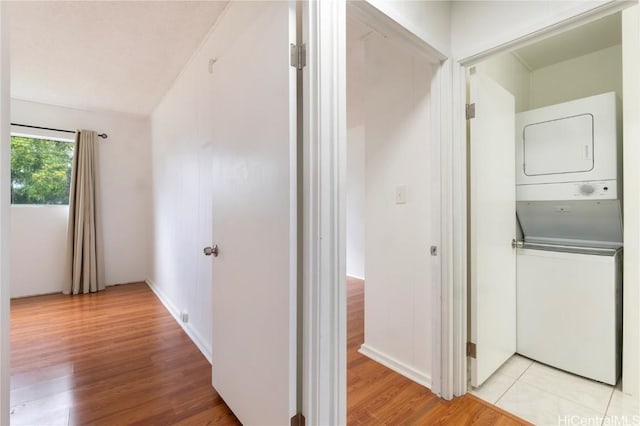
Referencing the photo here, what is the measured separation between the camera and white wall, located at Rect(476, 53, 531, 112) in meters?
2.15

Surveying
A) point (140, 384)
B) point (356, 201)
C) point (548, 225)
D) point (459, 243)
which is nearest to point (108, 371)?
point (140, 384)

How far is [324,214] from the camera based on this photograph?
1.09 meters

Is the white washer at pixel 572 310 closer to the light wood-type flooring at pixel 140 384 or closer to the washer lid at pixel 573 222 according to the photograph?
the washer lid at pixel 573 222

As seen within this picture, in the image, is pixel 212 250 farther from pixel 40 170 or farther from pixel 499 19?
pixel 40 170

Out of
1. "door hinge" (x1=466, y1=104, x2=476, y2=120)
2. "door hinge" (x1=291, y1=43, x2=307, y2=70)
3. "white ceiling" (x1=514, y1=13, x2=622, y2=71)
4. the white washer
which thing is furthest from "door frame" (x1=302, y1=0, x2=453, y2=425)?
"white ceiling" (x1=514, y1=13, x2=622, y2=71)

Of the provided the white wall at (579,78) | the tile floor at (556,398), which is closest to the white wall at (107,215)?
the tile floor at (556,398)

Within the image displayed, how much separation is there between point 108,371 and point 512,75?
12.7ft

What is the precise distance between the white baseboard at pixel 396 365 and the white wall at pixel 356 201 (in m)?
2.41

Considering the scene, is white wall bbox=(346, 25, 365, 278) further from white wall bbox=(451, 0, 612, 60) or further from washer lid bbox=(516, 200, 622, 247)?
white wall bbox=(451, 0, 612, 60)

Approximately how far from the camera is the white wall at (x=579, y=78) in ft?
7.70

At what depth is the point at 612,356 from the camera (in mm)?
1771

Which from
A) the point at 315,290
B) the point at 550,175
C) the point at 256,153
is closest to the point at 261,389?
the point at 315,290

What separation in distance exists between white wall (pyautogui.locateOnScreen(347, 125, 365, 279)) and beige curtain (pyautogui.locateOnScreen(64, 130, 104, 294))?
3.67 meters
